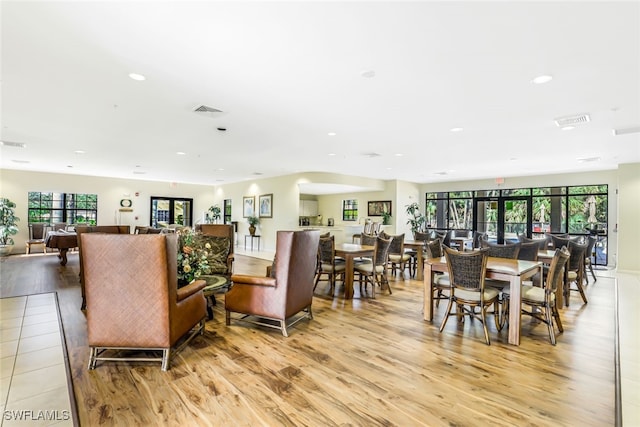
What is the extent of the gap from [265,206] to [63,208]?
6.96 meters

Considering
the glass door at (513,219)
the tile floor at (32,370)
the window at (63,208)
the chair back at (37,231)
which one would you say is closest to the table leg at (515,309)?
the tile floor at (32,370)

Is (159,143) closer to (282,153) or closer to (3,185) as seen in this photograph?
(282,153)

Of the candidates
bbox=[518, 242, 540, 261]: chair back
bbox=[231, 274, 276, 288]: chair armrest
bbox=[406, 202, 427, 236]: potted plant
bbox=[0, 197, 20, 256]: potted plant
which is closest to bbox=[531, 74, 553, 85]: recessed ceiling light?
bbox=[518, 242, 540, 261]: chair back

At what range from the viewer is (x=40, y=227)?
1005 cm

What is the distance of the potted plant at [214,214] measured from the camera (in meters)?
13.4

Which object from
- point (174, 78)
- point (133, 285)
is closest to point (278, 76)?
point (174, 78)

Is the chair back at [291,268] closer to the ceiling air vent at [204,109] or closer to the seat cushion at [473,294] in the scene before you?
the seat cushion at [473,294]

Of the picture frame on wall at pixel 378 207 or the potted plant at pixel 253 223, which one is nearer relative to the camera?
the potted plant at pixel 253 223

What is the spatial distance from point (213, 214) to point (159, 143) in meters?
7.75

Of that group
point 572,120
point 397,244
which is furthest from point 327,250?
point 572,120

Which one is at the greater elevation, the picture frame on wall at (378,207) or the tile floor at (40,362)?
the picture frame on wall at (378,207)

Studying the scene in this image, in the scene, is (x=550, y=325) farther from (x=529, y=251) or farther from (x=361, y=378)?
(x=361, y=378)

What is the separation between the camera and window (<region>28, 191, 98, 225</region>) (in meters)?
10.5
